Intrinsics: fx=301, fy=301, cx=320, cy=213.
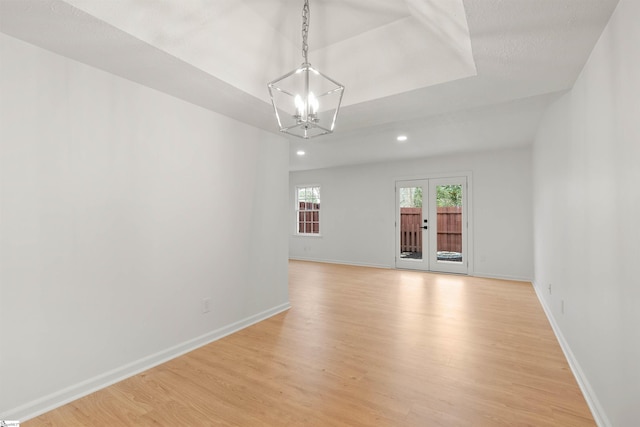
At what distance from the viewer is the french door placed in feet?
20.5

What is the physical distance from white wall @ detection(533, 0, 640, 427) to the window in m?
5.94

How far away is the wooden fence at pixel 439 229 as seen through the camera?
20.7ft

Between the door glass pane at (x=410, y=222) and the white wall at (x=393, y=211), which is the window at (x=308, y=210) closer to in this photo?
the white wall at (x=393, y=211)

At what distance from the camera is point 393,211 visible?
6941mm

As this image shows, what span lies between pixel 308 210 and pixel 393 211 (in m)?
2.48

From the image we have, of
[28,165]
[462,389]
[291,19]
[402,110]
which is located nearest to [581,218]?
[462,389]

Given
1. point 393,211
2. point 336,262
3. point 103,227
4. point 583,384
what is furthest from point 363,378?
point 336,262

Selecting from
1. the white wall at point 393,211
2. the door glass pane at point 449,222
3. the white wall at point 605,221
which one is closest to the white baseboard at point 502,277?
the white wall at point 393,211

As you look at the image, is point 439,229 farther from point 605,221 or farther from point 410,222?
point 605,221

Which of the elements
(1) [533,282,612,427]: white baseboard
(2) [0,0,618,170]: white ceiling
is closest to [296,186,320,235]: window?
(2) [0,0,618,170]: white ceiling

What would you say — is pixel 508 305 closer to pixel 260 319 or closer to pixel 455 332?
pixel 455 332

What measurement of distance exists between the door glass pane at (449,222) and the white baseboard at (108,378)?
470 centimetres

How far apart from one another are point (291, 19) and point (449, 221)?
17.0 feet

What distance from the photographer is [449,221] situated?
636 centimetres
